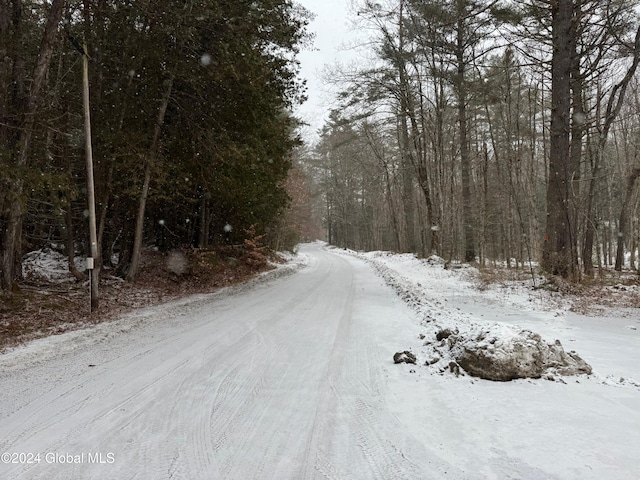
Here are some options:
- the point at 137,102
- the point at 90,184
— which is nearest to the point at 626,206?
the point at 137,102

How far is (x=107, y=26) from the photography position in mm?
10453

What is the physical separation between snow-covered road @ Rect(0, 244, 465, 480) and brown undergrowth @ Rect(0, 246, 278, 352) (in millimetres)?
2038

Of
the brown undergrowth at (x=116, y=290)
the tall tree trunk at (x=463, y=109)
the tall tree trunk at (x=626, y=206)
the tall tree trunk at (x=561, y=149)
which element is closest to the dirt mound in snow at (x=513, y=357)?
the brown undergrowth at (x=116, y=290)

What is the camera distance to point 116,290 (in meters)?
10.6

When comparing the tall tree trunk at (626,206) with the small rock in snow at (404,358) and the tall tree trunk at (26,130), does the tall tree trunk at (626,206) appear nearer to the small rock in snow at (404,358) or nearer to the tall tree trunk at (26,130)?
the small rock in snow at (404,358)

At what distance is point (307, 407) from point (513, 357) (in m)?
2.42

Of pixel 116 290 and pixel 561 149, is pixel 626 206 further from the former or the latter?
pixel 116 290

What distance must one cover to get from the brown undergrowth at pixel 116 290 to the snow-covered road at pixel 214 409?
6.69ft

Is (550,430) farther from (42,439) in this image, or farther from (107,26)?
(107,26)

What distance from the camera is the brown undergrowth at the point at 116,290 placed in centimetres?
715

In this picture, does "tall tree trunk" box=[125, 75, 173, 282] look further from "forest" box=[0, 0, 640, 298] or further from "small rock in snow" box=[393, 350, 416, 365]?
"small rock in snow" box=[393, 350, 416, 365]

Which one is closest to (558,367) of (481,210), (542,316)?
(542,316)

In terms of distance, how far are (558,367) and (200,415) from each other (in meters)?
3.92

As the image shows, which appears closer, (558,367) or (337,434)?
(337,434)
